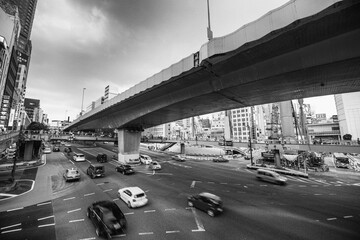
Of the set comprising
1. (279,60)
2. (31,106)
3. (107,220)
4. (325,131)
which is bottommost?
(107,220)

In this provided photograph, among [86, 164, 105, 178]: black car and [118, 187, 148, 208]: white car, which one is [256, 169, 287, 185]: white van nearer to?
[118, 187, 148, 208]: white car

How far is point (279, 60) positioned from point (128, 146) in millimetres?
33632

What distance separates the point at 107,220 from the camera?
9.21 metres

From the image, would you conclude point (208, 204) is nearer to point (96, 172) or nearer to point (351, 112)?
point (96, 172)

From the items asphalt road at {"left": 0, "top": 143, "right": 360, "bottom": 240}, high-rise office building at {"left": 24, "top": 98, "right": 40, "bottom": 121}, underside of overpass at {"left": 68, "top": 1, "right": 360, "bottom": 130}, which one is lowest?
asphalt road at {"left": 0, "top": 143, "right": 360, "bottom": 240}

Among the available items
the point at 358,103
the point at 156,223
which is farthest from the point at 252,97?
the point at 358,103

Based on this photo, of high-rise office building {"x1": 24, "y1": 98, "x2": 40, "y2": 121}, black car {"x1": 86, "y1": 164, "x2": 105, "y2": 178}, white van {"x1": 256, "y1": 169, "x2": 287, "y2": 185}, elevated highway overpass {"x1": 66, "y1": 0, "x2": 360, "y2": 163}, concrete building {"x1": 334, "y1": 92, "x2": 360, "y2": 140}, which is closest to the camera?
elevated highway overpass {"x1": 66, "y1": 0, "x2": 360, "y2": 163}

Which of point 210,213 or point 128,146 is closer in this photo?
point 210,213

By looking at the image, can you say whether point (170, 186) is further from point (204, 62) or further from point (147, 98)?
point (204, 62)

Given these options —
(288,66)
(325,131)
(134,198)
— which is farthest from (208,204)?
(325,131)

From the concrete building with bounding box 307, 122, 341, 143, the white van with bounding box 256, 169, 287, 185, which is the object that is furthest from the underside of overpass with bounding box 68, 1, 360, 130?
the concrete building with bounding box 307, 122, 341, 143

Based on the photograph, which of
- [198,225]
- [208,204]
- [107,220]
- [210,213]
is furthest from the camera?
[208,204]

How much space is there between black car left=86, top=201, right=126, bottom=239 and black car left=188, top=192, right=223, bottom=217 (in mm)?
5870

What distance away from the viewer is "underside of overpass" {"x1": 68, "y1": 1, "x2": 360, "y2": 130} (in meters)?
8.20
